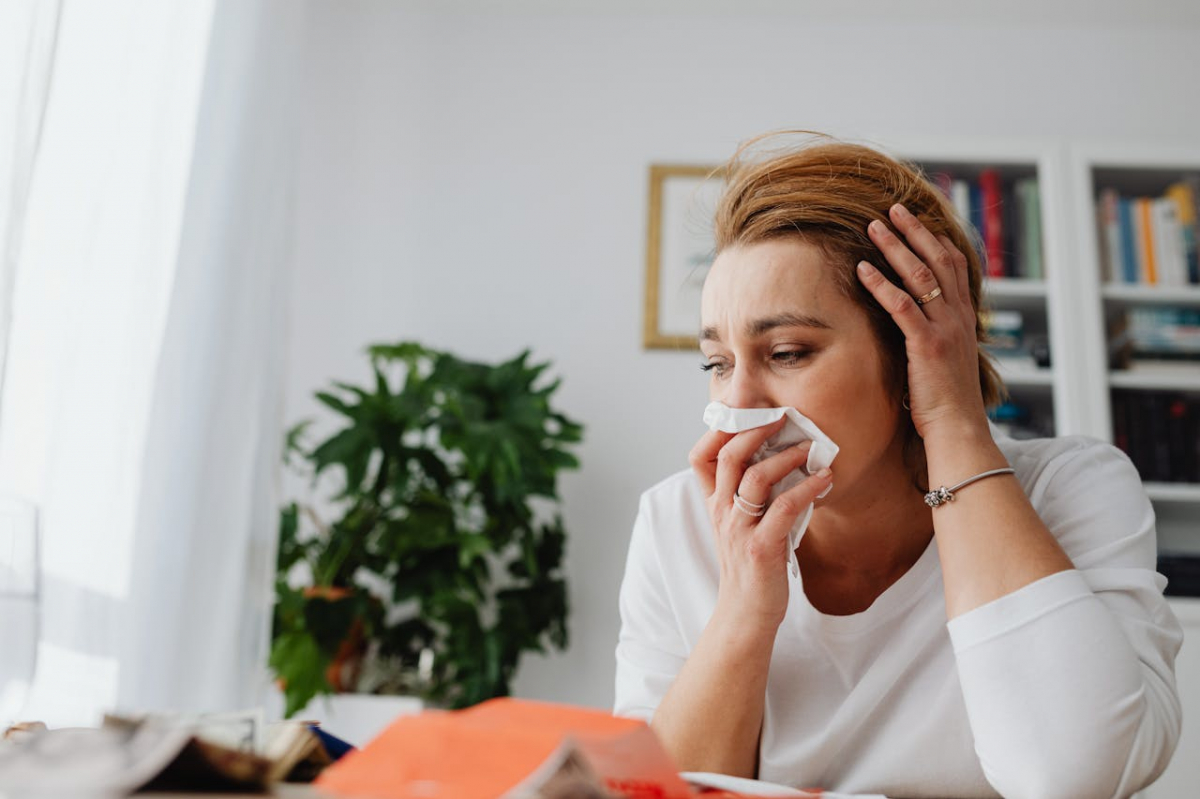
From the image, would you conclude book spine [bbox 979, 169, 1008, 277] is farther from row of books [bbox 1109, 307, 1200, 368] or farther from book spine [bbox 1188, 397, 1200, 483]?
book spine [bbox 1188, 397, 1200, 483]

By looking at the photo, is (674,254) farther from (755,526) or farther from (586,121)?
(755,526)

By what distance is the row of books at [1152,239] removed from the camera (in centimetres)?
265

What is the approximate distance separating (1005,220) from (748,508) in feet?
7.00

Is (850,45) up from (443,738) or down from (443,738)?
up

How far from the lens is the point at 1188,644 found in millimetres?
2279

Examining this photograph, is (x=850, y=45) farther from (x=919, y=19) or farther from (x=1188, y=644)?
(x=1188, y=644)

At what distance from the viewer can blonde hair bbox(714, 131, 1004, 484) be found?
1.05 meters

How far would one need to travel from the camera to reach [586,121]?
3061mm

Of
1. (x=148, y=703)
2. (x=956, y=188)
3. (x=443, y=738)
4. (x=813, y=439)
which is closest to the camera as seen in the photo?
(x=443, y=738)

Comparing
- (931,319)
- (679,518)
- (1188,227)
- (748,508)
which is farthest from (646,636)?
(1188,227)

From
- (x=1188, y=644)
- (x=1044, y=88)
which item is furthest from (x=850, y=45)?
(x=1188, y=644)

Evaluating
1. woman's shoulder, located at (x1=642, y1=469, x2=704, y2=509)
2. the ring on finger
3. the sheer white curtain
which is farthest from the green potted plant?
the ring on finger

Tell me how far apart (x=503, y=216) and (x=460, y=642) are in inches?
55.1

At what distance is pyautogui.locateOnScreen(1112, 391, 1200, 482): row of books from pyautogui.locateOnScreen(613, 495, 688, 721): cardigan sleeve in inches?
74.0
